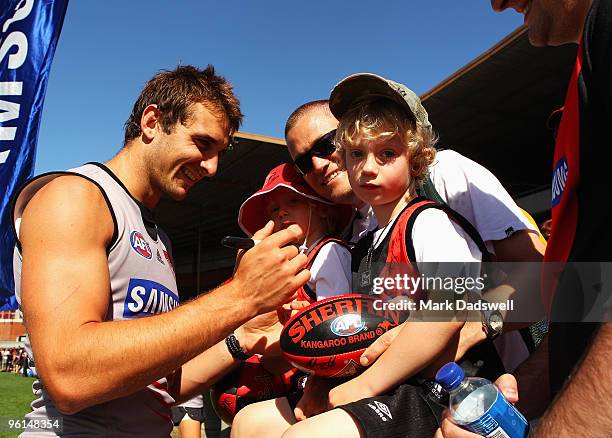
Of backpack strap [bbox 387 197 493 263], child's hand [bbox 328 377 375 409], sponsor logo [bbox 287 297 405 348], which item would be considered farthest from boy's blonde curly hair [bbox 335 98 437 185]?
child's hand [bbox 328 377 375 409]

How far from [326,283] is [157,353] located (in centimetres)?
112

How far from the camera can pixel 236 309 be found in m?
2.05

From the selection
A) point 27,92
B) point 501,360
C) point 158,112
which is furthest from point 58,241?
point 27,92

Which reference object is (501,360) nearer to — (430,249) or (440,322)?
(440,322)

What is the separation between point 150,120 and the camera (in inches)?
116

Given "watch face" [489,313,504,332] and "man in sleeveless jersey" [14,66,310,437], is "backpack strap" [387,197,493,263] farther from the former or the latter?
"man in sleeveless jersey" [14,66,310,437]

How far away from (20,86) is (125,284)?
4.64m

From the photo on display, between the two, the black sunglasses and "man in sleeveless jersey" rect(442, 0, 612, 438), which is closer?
"man in sleeveless jersey" rect(442, 0, 612, 438)

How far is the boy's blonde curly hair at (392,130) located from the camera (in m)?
2.46

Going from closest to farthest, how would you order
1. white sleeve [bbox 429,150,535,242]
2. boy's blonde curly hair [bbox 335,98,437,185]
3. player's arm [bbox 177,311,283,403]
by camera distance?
white sleeve [bbox 429,150,535,242], boy's blonde curly hair [bbox 335,98,437,185], player's arm [bbox 177,311,283,403]

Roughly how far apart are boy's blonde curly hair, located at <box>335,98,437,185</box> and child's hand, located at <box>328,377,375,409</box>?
44.4 inches

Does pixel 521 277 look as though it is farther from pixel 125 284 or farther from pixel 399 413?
Answer: pixel 125 284

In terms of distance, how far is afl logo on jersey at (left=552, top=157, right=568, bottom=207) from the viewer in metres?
1.50

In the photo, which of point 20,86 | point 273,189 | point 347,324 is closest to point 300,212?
point 273,189
